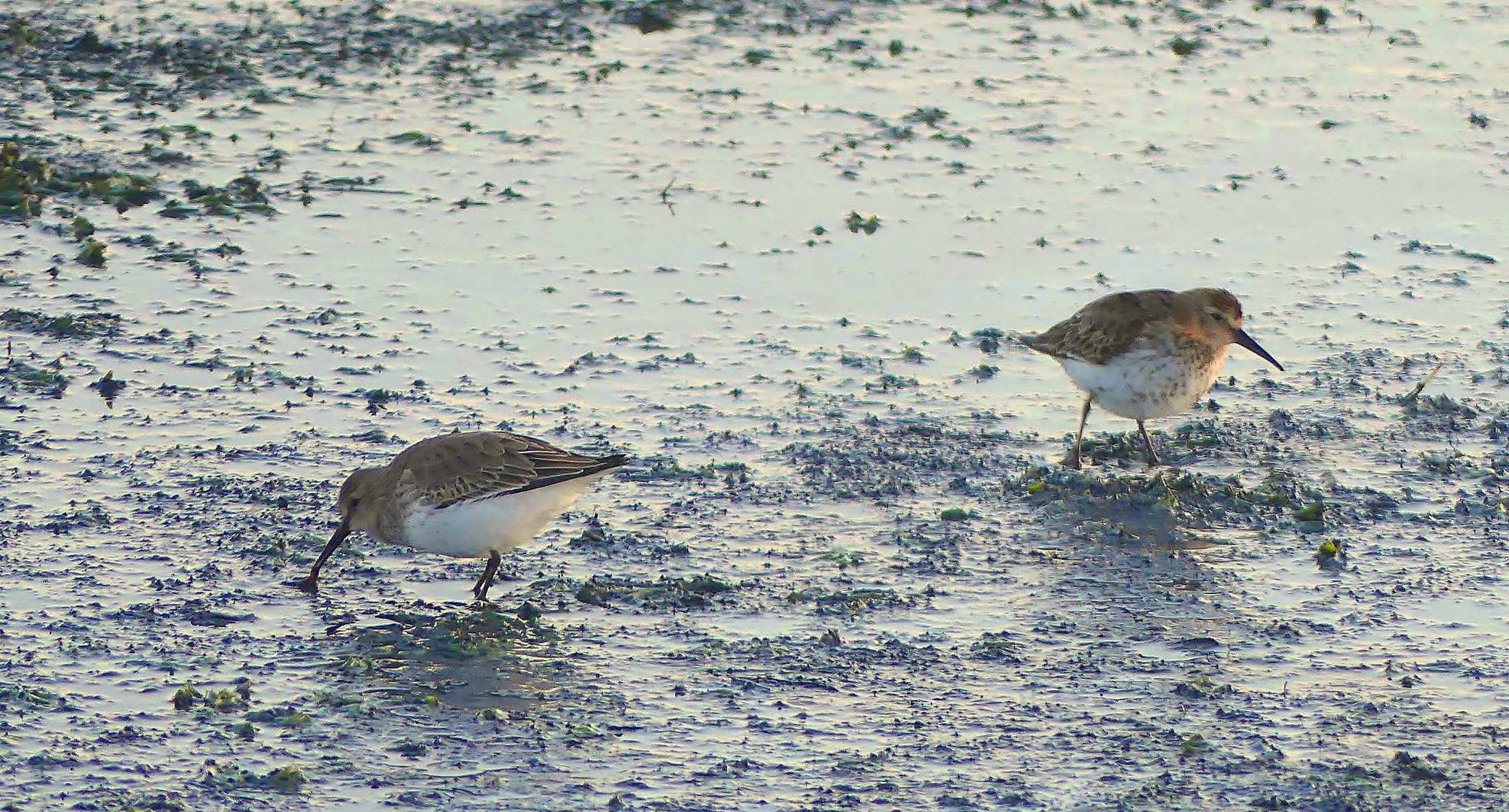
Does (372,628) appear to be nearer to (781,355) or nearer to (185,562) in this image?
(185,562)

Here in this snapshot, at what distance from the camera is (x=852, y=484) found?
416 inches

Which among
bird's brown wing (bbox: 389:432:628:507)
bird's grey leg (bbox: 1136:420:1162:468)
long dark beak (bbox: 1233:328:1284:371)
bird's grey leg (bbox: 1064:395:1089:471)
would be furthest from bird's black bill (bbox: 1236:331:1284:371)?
bird's brown wing (bbox: 389:432:628:507)

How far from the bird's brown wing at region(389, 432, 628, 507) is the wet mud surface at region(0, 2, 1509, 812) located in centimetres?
54

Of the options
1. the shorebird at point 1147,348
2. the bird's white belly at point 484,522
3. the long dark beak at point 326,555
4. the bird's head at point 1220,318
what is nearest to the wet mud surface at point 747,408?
the long dark beak at point 326,555

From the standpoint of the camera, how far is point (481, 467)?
9.20 metres

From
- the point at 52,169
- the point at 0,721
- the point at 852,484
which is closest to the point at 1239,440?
the point at 852,484

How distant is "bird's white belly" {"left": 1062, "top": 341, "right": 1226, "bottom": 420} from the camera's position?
10984 millimetres

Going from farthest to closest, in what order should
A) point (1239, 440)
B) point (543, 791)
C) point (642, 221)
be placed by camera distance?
point (642, 221)
point (1239, 440)
point (543, 791)

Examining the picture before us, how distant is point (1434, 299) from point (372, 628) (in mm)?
8506

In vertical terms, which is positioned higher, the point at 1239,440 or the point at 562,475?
the point at 562,475

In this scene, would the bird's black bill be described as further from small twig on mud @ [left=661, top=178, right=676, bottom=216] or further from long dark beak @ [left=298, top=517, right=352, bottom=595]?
long dark beak @ [left=298, top=517, right=352, bottom=595]

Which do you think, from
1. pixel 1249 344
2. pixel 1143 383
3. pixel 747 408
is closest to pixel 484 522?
pixel 747 408

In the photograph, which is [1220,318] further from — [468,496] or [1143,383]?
[468,496]

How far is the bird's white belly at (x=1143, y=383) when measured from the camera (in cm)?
1098
